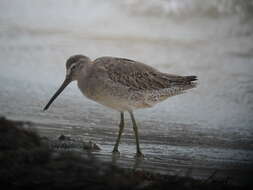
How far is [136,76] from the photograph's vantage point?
616 cm

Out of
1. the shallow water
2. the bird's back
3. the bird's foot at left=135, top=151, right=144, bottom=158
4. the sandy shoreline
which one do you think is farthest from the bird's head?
the bird's foot at left=135, top=151, right=144, bottom=158

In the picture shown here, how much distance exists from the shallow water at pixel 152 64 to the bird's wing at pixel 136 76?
1.81 ft

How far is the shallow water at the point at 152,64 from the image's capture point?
20.0 ft

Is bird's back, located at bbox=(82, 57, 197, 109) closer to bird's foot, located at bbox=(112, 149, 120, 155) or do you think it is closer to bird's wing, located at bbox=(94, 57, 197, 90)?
bird's wing, located at bbox=(94, 57, 197, 90)

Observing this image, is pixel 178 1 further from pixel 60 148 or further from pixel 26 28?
pixel 60 148

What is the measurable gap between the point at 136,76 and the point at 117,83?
28 centimetres

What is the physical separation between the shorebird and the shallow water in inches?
15.7

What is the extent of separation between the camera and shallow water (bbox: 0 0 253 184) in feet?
20.0

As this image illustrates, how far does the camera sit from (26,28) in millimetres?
9898

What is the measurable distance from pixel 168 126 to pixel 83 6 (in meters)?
4.97

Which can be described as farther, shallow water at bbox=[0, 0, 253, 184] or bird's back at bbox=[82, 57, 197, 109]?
shallow water at bbox=[0, 0, 253, 184]

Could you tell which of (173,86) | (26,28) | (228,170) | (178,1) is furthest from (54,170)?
(178,1)

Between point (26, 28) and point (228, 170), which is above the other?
point (26, 28)

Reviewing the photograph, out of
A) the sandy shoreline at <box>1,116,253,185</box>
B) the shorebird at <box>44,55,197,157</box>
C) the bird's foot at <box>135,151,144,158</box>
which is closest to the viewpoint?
the sandy shoreline at <box>1,116,253,185</box>
